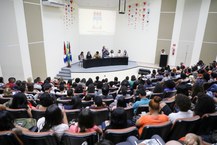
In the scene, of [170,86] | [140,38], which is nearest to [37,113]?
[170,86]

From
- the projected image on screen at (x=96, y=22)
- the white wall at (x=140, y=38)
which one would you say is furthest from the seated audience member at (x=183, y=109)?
the projected image on screen at (x=96, y=22)

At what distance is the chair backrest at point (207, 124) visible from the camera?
2.01m

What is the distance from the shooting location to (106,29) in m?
11.3

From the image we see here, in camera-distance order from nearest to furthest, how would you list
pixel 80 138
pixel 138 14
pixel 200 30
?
pixel 80 138 → pixel 200 30 → pixel 138 14

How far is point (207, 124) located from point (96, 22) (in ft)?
32.9

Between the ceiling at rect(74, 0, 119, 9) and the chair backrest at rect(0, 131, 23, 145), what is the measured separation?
990cm

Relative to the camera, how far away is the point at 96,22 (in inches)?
428

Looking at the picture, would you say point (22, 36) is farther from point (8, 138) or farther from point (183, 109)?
point (183, 109)

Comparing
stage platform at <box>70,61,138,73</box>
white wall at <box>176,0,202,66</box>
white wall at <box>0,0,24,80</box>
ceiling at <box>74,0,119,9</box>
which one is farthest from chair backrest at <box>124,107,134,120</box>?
ceiling at <box>74,0,119,9</box>

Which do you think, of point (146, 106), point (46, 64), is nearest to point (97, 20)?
point (46, 64)

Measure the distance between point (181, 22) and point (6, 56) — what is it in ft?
30.8

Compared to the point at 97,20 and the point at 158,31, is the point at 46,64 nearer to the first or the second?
the point at 97,20

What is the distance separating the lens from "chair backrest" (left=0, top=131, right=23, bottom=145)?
163 cm

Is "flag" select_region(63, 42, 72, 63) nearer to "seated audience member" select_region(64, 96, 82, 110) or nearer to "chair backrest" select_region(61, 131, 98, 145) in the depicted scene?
"seated audience member" select_region(64, 96, 82, 110)
